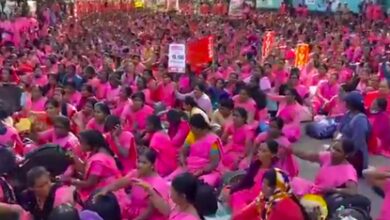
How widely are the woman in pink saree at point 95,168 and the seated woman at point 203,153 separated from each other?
100cm

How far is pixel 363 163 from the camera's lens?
7836mm

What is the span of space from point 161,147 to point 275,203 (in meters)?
2.67

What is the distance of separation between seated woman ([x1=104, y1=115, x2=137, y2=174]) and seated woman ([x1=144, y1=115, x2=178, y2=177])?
0.37 metres

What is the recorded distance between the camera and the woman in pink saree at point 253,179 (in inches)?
239

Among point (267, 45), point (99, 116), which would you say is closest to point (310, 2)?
point (267, 45)

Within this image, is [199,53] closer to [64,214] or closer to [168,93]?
[168,93]

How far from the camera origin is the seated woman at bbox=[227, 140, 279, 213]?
6082 mm

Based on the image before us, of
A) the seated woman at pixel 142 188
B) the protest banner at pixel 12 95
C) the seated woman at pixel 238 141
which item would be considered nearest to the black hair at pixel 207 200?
the seated woman at pixel 142 188

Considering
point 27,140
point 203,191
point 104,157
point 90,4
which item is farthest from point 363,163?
point 90,4

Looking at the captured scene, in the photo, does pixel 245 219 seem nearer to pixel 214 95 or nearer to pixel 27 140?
pixel 27 140

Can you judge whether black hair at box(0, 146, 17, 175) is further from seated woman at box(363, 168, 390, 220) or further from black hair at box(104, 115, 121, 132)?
seated woman at box(363, 168, 390, 220)

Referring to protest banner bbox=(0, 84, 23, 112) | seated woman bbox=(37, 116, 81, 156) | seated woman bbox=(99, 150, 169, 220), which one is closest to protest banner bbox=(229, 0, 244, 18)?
protest banner bbox=(0, 84, 23, 112)

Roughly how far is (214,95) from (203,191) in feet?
16.3

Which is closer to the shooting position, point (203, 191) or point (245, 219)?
point (245, 219)
